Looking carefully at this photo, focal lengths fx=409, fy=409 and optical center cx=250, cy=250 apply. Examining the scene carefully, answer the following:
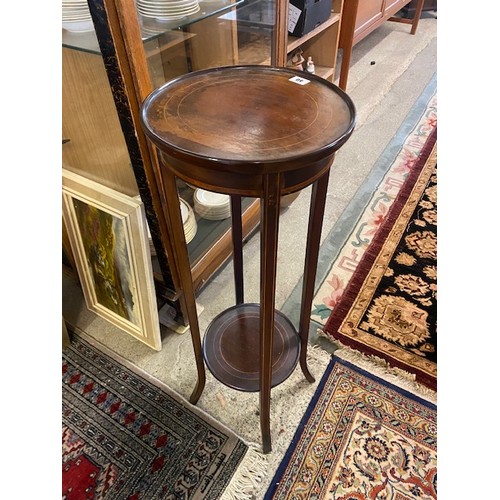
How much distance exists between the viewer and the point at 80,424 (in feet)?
3.68

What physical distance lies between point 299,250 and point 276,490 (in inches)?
34.4

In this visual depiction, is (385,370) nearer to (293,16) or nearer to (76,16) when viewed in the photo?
(76,16)

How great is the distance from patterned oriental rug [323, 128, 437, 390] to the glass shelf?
3.22 ft

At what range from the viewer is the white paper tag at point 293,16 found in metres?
1.75

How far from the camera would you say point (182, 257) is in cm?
91

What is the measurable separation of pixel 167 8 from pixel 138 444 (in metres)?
1.11

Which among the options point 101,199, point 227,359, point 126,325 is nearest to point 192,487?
point 227,359

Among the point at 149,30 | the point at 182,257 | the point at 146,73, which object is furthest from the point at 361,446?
the point at 149,30

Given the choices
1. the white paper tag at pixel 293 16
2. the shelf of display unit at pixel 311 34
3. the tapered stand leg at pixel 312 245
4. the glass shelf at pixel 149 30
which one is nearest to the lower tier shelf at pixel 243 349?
the tapered stand leg at pixel 312 245

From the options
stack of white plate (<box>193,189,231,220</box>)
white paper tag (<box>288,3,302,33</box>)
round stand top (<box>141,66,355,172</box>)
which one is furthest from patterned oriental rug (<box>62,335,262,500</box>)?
white paper tag (<box>288,3,302,33</box>)

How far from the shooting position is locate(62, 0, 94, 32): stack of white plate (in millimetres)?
863

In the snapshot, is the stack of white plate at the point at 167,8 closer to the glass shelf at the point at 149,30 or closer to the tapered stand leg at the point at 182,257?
the glass shelf at the point at 149,30

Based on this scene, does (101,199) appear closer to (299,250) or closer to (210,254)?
(210,254)

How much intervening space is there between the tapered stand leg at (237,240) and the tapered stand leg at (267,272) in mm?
341
